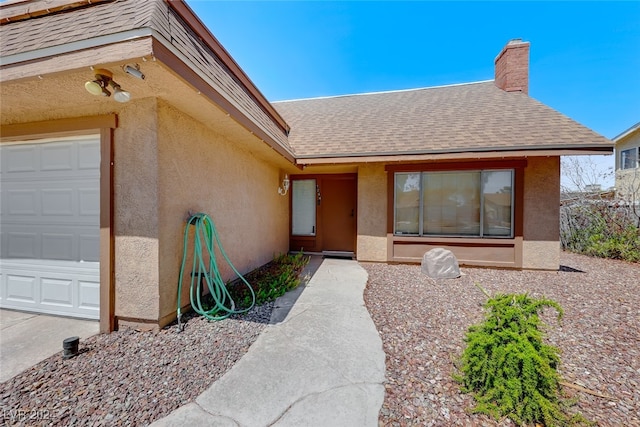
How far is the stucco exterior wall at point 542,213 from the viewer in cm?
532

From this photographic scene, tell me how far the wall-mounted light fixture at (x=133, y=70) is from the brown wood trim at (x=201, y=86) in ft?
0.91

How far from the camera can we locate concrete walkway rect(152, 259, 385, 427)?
5.47ft

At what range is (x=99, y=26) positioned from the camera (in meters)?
2.08

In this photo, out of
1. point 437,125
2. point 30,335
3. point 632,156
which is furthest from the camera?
point 632,156

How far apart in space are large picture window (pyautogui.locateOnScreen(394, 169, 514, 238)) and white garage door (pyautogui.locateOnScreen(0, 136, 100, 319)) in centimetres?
569

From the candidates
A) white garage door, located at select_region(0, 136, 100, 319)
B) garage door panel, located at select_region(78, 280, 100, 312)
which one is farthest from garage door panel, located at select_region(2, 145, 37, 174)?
garage door panel, located at select_region(78, 280, 100, 312)

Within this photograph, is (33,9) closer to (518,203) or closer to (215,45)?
(215,45)

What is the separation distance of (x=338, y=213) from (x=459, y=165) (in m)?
3.30

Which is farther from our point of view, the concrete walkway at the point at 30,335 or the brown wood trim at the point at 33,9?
the brown wood trim at the point at 33,9

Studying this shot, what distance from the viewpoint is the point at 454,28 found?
7484 mm

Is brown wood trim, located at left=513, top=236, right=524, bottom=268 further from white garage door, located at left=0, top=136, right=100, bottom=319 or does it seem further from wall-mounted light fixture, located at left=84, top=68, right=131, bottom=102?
white garage door, located at left=0, top=136, right=100, bottom=319

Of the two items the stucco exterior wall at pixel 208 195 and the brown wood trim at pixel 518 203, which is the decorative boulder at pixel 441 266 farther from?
the stucco exterior wall at pixel 208 195

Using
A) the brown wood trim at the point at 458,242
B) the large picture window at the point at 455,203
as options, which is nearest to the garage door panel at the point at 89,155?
the large picture window at the point at 455,203

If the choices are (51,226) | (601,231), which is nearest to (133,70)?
(51,226)
